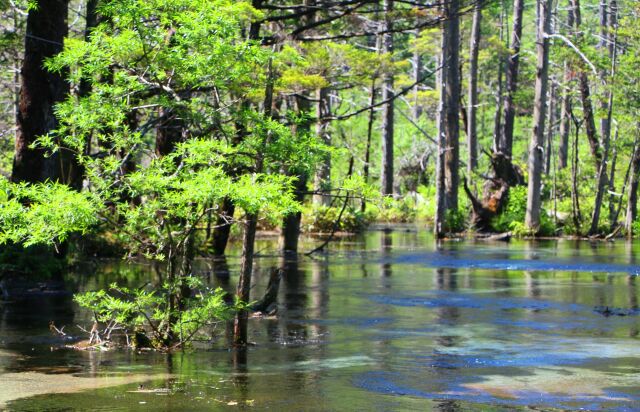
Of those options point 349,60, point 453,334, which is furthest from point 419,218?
point 453,334

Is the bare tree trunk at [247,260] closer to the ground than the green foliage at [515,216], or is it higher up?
closer to the ground

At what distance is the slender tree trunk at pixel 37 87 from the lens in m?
19.1

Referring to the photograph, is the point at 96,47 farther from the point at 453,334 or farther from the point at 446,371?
the point at 453,334

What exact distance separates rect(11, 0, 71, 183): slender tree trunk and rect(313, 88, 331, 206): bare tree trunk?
16.7 ft

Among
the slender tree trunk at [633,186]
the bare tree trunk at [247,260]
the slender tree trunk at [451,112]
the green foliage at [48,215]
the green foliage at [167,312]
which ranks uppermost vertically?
the slender tree trunk at [451,112]

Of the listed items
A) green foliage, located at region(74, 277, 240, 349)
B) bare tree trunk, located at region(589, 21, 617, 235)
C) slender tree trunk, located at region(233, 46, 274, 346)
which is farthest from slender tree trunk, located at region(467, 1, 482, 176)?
green foliage, located at region(74, 277, 240, 349)

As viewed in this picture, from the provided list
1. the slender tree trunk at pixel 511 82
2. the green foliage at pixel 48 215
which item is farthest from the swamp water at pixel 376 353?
the slender tree trunk at pixel 511 82

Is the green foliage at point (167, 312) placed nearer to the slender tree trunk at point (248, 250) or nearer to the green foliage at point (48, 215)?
the slender tree trunk at point (248, 250)

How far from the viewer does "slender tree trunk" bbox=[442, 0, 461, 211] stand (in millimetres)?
36438

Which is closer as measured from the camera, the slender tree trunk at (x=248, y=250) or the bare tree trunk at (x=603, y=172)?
the slender tree trunk at (x=248, y=250)

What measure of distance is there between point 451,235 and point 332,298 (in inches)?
727

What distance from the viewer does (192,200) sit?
10.8 meters

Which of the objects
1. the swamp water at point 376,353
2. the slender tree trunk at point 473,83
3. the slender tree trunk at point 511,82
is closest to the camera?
the swamp water at point 376,353

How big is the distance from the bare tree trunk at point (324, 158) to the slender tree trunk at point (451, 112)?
171 inches
